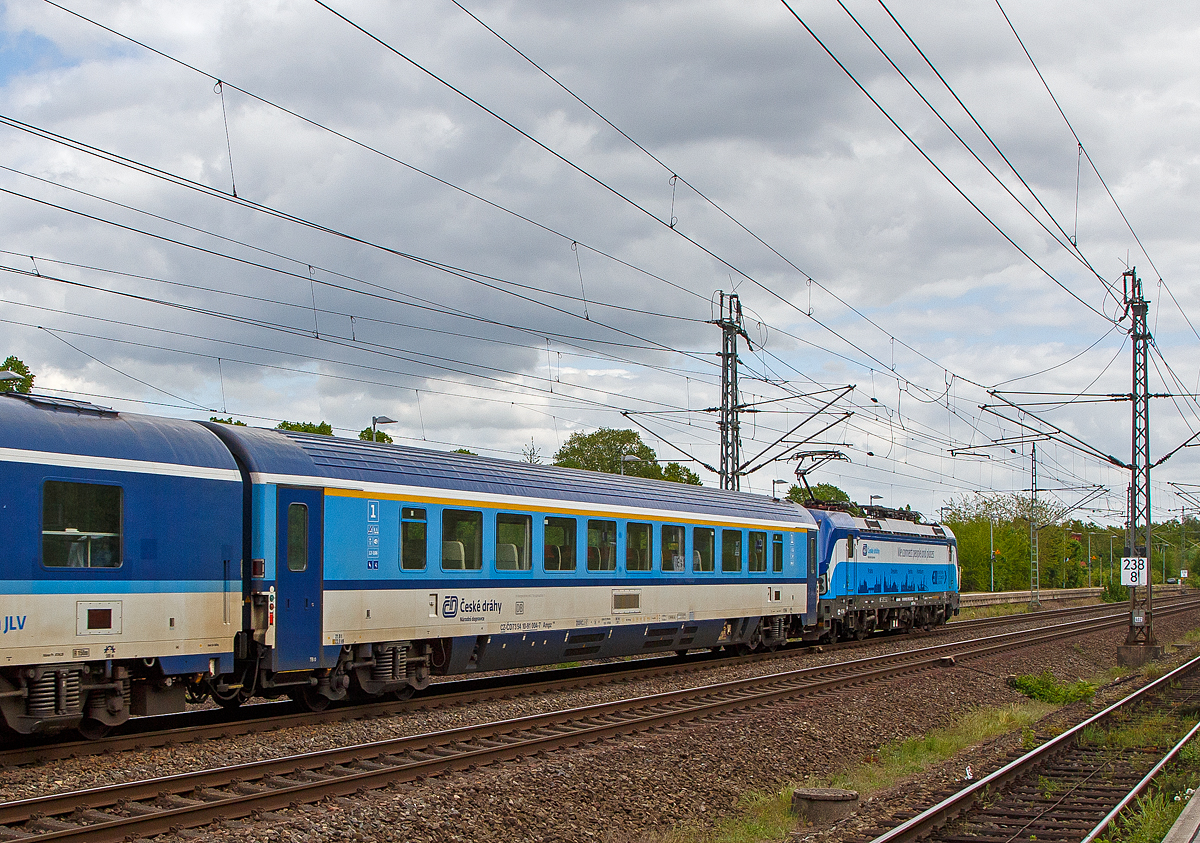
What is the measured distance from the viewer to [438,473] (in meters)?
16.0

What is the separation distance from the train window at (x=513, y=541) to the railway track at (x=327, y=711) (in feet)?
6.23

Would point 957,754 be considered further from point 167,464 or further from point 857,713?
point 167,464

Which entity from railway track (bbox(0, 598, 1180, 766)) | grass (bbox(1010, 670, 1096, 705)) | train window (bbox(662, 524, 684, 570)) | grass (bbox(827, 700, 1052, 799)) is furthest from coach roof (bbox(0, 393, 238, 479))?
grass (bbox(1010, 670, 1096, 705))

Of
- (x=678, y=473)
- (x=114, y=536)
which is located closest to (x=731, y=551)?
(x=114, y=536)

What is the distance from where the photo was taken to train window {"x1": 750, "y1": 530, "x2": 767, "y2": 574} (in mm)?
23670

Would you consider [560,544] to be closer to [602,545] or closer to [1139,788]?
[602,545]

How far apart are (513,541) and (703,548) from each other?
232 inches

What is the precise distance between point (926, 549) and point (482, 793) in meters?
27.8

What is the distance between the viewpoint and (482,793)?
34.1 ft

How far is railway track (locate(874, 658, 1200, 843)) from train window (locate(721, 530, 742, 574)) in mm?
7535

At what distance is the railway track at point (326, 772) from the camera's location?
8812mm

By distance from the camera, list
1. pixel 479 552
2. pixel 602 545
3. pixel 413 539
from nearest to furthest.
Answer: pixel 413 539
pixel 479 552
pixel 602 545

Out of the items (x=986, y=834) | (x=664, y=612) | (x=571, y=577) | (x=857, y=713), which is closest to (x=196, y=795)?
A: (x=986, y=834)

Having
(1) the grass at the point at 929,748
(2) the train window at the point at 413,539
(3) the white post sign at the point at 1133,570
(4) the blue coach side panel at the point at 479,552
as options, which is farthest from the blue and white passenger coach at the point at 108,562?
(3) the white post sign at the point at 1133,570
